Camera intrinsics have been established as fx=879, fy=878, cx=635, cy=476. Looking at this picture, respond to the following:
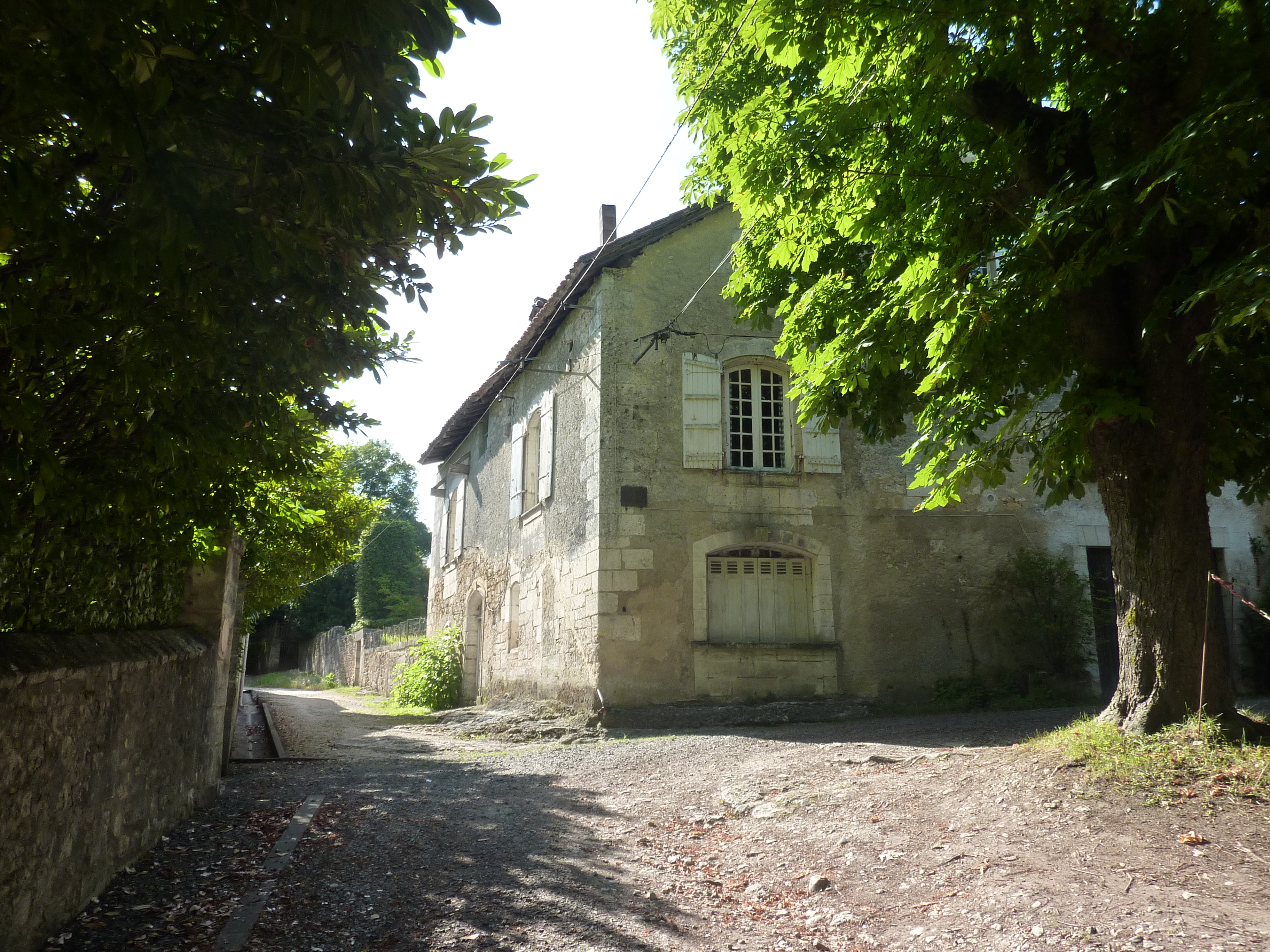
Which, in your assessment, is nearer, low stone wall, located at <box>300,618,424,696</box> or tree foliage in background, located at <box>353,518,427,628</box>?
low stone wall, located at <box>300,618,424,696</box>

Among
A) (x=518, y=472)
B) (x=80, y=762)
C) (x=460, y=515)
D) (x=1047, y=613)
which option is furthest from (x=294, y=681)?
(x=80, y=762)

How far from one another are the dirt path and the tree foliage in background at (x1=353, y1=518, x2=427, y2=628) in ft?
88.7

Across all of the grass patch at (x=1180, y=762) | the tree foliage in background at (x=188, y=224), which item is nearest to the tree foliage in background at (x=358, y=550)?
the tree foliage in background at (x=188, y=224)

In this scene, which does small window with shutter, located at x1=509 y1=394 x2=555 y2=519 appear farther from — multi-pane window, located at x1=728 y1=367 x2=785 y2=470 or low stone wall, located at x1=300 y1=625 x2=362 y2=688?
low stone wall, located at x1=300 y1=625 x2=362 y2=688

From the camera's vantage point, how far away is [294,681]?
3080 centimetres

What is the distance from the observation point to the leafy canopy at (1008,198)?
466 cm

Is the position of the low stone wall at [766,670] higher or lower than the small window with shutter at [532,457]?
lower

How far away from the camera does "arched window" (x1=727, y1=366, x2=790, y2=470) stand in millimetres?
11742

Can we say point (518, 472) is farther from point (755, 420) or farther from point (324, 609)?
point (324, 609)

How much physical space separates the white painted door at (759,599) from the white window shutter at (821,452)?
4.06ft

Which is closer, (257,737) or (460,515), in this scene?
(257,737)

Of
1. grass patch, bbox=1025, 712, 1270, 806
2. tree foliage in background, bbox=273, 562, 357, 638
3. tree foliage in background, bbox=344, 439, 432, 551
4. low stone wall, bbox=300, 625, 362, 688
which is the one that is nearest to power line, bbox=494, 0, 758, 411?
grass patch, bbox=1025, 712, 1270, 806

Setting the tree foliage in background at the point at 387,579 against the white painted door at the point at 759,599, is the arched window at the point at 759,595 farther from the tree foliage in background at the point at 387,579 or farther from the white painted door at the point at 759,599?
the tree foliage in background at the point at 387,579

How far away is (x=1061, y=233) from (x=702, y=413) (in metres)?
7.04
